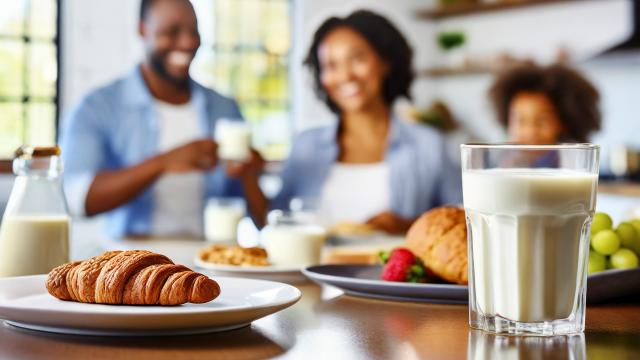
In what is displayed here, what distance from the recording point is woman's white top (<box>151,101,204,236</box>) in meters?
3.31

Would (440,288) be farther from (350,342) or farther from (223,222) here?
(223,222)

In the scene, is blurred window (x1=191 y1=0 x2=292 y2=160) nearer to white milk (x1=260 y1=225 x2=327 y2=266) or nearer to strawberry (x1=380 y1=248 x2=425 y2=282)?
white milk (x1=260 y1=225 x2=327 y2=266)

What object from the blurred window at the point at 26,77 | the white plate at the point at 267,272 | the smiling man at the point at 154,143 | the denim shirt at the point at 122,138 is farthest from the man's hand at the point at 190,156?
the blurred window at the point at 26,77

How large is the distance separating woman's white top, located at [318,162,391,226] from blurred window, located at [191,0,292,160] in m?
2.56

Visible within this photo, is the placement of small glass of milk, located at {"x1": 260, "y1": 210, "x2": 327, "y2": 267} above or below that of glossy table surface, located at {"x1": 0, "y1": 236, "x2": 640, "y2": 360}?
above

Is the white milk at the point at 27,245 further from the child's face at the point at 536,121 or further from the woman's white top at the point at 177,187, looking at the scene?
the child's face at the point at 536,121

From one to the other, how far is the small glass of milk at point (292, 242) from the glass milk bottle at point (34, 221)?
0.55 meters

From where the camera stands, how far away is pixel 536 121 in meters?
3.97

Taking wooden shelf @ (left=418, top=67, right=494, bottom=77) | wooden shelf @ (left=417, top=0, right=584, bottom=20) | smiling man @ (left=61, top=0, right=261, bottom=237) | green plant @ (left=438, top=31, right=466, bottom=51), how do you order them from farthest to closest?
1. green plant @ (left=438, top=31, right=466, bottom=51)
2. wooden shelf @ (left=418, top=67, right=494, bottom=77)
3. wooden shelf @ (left=417, top=0, right=584, bottom=20)
4. smiling man @ (left=61, top=0, right=261, bottom=237)

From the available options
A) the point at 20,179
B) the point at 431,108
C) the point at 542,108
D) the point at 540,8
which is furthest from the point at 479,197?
the point at 431,108

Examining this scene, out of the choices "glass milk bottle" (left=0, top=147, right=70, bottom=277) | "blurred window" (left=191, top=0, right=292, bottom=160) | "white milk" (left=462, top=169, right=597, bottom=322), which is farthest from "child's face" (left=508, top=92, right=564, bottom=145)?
"white milk" (left=462, top=169, right=597, bottom=322)

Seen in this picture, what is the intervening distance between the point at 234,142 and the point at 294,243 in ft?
4.64

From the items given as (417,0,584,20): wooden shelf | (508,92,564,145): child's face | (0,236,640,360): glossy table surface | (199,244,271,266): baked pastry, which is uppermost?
(417,0,584,20): wooden shelf

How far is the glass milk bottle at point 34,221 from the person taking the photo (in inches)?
41.7
